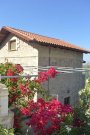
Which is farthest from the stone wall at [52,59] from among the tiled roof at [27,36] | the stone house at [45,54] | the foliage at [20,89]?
the foliage at [20,89]

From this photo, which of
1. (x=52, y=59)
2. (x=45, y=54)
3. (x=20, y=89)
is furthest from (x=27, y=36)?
(x=20, y=89)

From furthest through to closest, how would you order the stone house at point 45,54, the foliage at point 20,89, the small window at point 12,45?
the small window at point 12,45 → the stone house at point 45,54 → the foliage at point 20,89

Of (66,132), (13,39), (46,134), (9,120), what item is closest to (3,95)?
(9,120)

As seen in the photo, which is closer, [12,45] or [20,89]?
[20,89]

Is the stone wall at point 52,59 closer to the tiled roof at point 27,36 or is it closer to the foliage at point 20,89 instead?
the tiled roof at point 27,36

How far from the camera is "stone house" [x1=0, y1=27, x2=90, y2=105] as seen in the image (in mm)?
15280

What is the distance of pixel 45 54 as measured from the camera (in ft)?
51.6

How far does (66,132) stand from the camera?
244 inches

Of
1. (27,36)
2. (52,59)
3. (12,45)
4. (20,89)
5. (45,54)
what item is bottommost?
(20,89)

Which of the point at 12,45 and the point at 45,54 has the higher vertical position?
the point at 12,45

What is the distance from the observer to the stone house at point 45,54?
50.1 feet

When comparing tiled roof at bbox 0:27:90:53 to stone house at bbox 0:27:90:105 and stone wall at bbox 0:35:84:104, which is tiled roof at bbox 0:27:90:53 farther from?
stone wall at bbox 0:35:84:104

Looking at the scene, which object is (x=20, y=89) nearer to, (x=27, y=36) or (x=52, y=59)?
(x=27, y=36)

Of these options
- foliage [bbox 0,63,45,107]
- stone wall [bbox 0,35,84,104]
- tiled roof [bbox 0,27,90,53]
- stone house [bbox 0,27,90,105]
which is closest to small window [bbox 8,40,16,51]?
stone house [bbox 0,27,90,105]
